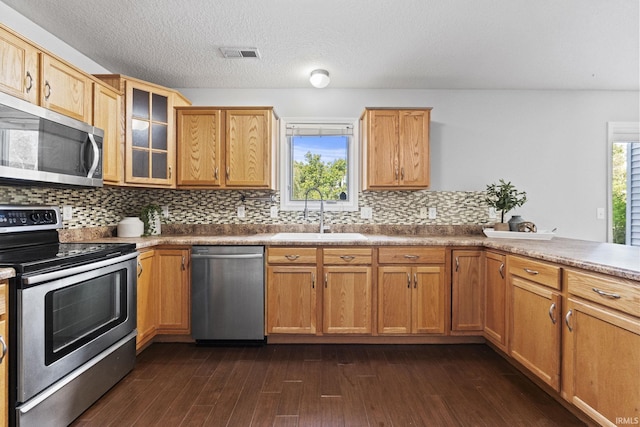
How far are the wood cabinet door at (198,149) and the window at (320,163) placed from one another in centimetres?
70

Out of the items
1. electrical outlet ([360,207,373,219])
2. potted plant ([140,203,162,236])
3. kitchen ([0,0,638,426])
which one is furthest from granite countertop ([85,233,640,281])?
kitchen ([0,0,638,426])

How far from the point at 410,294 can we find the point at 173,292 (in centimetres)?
200

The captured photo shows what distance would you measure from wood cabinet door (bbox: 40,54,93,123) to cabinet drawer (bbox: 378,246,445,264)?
8.11 ft

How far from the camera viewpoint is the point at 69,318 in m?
1.68

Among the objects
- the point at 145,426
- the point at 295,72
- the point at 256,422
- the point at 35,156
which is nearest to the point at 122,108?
the point at 35,156

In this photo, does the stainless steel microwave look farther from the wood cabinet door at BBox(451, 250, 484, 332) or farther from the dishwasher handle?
the wood cabinet door at BBox(451, 250, 484, 332)

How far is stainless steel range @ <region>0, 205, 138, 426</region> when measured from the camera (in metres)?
1.42

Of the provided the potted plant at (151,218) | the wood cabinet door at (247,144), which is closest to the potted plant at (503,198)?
the wood cabinet door at (247,144)

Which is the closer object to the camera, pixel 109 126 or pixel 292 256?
pixel 109 126

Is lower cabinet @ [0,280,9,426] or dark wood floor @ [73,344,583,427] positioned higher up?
lower cabinet @ [0,280,9,426]

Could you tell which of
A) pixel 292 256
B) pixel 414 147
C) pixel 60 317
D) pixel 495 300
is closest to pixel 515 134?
pixel 414 147

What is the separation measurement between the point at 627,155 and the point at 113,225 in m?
5.31

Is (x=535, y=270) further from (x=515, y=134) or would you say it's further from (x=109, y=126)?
(x=109, y=126)

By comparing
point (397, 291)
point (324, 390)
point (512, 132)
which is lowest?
point (324, 390)
